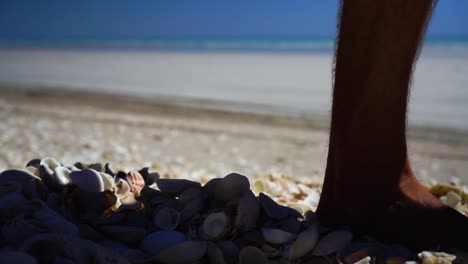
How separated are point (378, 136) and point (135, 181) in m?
1.14

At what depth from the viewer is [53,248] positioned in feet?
5.55

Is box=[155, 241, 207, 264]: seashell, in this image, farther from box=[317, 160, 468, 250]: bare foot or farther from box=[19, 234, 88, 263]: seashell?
box=[317, 160, 468, 250]: bare foot

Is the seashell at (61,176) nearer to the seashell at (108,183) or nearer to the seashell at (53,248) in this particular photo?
the seashell at (108,183)

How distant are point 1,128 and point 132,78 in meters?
7.92

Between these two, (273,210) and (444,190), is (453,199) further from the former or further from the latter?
(273,210)

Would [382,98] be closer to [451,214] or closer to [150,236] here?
[451,214]

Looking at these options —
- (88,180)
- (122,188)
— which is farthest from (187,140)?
(88,180)

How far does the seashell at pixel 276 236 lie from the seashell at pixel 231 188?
0.82 ft

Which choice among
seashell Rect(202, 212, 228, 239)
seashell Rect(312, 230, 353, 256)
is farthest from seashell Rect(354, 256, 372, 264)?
seashell Rect(202, 212, 228, 239)

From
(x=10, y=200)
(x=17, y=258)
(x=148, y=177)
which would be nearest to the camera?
(x=17, y=258)

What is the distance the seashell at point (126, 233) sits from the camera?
75.8 inches

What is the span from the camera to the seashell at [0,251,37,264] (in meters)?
1.54

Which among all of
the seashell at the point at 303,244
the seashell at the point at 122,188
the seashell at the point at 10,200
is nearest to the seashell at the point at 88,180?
the seashell at the point at 122,188

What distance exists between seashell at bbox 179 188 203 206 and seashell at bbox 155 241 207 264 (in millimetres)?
305
